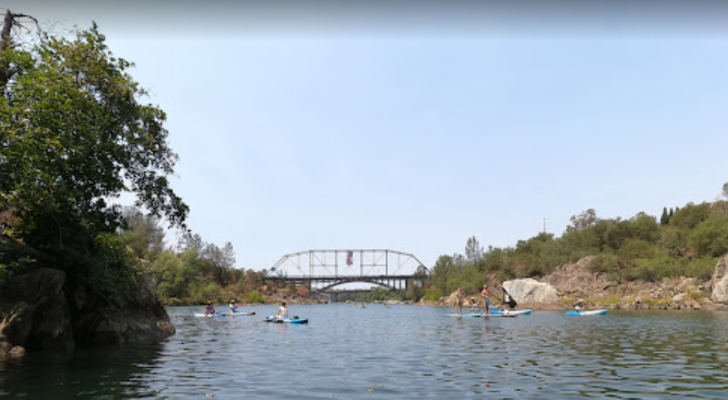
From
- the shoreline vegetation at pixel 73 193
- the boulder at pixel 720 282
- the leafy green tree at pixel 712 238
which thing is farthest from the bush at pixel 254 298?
the shoreline vegetation at pixel 73 193

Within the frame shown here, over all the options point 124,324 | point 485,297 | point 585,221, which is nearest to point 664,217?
point 585,221

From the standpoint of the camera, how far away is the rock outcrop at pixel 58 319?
21531 millimetres

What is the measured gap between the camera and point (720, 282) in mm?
77750

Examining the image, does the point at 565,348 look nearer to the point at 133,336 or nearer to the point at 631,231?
the point at 133,336

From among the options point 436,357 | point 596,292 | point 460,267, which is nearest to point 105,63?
point 436,357

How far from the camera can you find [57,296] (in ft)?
79.2

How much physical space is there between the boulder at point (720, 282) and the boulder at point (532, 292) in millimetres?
24568

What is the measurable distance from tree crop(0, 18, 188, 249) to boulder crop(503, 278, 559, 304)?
81.9m

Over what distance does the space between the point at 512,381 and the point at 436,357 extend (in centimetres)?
648

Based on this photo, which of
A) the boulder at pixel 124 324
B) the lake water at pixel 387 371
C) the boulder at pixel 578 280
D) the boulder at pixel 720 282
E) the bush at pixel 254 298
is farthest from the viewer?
the bush at pixel 254 298

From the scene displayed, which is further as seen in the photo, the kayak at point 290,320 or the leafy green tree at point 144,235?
the leafy green tree at point 144,235

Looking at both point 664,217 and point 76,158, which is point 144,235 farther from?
point 664,217

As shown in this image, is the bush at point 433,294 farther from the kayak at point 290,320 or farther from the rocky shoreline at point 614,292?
the kayak at point 290,320

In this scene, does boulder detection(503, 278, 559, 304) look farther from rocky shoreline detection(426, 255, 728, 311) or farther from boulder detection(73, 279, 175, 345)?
boulder detection(73, 279, 175, 345)
